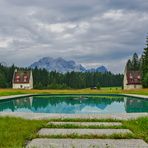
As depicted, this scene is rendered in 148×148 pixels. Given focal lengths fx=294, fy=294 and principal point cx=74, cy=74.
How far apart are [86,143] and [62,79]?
253 ft

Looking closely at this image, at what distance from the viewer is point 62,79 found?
83.2 m

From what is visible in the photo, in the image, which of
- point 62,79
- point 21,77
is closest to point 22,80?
point 21,77

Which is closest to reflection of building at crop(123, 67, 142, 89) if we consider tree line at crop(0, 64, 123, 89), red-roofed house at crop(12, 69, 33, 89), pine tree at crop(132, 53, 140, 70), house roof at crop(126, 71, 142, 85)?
house roof at crop(126, 71, 142, 85)

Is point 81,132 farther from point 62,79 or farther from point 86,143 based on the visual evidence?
point 62,79

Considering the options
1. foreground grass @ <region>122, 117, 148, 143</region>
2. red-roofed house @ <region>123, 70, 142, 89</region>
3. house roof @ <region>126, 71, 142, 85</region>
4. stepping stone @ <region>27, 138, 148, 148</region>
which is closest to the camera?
stepping stone @ <region>27, 138, 148, 148</region>

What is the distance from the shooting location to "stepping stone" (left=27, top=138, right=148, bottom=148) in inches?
226

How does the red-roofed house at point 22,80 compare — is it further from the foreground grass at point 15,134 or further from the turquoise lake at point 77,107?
the foreground grass at point 15,134

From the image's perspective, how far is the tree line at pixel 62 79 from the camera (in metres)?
72.8

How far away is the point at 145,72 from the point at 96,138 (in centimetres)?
4733

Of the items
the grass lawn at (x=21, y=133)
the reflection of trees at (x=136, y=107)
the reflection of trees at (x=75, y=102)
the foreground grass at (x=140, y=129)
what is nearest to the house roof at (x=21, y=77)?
the reflection of trees at (x=75, y=102)

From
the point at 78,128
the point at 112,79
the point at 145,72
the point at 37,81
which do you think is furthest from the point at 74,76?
the point at 78,128

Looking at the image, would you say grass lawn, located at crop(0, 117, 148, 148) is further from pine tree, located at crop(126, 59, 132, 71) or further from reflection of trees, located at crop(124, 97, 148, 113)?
pine tree, located at crop(126, 59, 132, 71)

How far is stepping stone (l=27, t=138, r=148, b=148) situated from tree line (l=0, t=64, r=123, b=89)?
63354 millimetres

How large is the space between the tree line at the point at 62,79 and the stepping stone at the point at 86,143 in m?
63.4
